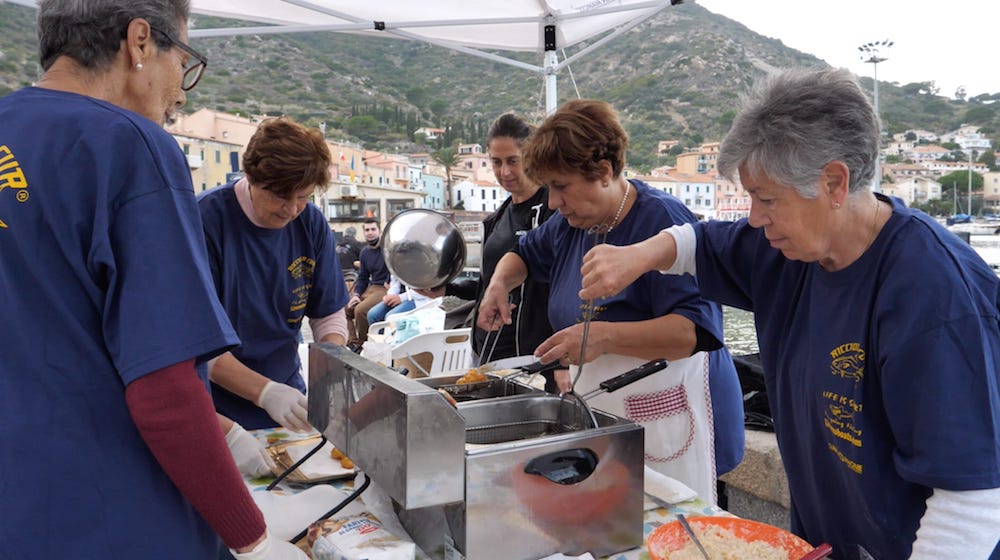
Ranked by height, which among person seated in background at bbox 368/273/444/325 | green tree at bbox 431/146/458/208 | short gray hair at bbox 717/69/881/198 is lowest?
person seated in background at bbox 368/273/444/325

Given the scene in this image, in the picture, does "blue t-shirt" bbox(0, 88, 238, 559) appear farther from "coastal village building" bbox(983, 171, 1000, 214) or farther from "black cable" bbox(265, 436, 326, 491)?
"coastal village building" bbox(983, 171, 1000, 214)

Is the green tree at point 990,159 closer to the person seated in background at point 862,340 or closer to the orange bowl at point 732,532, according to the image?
the person seated in background at point 862,340

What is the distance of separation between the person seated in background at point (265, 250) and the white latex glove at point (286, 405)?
0.05 m

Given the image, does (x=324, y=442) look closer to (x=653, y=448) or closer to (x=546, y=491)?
(x=546, y=491)

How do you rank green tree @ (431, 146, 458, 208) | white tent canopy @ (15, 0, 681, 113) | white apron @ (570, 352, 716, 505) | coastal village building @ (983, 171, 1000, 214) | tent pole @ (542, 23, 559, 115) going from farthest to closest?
1. green tree @ (431, 146, 458, 208)
2. tent pole @ (542, 23, 559, 115)
3. white tent canopy @ (15, 0, 681, 113)
4. coastal village building @ (983, 171, 1000, 214)
5. white apron @ (570, 352, 716, 505)

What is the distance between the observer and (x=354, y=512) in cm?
126

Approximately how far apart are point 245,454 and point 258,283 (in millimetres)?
545

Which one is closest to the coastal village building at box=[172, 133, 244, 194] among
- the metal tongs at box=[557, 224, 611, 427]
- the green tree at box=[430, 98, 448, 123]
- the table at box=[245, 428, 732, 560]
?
the table at box=[245, 428, 732, 560]

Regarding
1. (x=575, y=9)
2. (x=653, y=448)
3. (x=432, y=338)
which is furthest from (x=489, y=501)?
(x=575, y=9)

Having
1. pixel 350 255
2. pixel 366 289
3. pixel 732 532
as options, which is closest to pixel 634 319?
pixel 732 532

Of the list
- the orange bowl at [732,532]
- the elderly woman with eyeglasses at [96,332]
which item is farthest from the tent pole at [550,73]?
the elderly woman with eyeglasses at [96,332]

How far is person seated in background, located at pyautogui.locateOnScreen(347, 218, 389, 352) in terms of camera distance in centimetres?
656

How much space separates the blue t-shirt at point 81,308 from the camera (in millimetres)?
815

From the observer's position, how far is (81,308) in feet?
2.75
